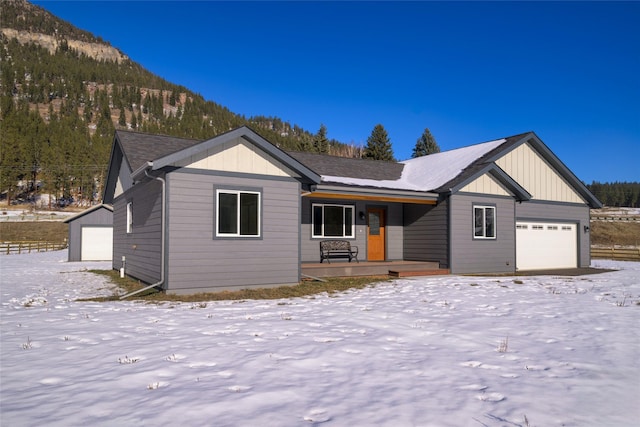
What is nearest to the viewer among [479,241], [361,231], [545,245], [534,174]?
[479,241]

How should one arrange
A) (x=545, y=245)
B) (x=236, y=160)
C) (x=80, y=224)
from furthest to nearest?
1. (x=80, y=224)
2. (x=545, y=245)
3. (x=236, y=160)

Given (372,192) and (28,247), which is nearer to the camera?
(372,192)

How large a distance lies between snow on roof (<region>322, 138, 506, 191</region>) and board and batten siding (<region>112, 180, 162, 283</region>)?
5.88m

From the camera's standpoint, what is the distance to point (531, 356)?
5.01 m

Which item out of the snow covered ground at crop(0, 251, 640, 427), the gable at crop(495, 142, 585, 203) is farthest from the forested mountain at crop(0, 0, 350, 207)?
the snow covered ground at crop(0, 251, 640, 427)

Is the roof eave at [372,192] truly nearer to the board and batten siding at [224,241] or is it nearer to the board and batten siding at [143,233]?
the board and batten siding at [224,241]

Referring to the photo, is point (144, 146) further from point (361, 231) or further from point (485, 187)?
point (485, 187)

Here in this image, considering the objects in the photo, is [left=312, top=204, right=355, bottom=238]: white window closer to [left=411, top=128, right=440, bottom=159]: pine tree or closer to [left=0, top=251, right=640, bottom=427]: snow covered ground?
[left=0, top=251, right=640, bottom=427]: snow covered ground

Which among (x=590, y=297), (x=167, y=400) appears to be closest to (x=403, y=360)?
(x=167, y=400)

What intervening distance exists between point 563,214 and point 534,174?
2.50 metres

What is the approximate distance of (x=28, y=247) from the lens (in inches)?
1289

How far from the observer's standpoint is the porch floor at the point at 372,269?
12992mm

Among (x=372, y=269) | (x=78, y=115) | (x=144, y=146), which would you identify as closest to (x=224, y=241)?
(x=144, y=146)

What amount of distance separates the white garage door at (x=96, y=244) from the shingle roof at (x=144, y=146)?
13.8 m
